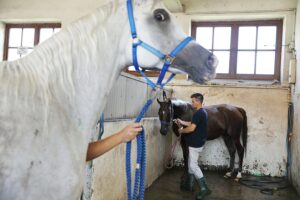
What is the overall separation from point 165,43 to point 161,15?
0.11 metres

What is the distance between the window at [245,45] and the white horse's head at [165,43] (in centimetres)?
410

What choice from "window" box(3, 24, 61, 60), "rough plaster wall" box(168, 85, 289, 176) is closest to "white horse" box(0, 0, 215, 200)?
"rough plaster wall" box(168, 85, 289, 176)

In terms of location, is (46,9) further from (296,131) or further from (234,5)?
(296,131)

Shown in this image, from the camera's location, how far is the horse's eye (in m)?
1.10

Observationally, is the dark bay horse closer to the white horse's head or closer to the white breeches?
the white breeches

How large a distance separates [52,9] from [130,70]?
6.40 ft

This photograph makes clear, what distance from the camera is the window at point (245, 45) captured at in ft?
16.2

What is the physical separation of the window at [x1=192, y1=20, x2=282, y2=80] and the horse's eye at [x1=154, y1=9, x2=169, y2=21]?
13.7 feet

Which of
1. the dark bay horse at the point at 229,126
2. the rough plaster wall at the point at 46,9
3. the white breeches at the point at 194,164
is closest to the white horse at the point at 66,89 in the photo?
the white breeches at the point at 194,164

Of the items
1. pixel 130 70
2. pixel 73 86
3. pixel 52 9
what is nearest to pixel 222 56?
pixel 130 70

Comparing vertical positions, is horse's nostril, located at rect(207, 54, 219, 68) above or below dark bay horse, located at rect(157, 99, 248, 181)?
above

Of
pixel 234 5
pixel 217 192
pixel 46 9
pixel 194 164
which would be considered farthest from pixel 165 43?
pixel 46 9

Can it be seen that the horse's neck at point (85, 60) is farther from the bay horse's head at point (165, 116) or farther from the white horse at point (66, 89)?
the bay horse's head at point (165, 116)

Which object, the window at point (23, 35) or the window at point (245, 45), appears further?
the window at point (23, 35)
